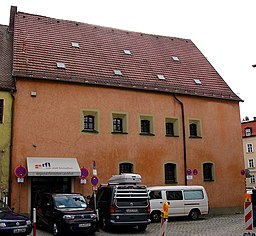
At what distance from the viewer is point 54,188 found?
22734 mm

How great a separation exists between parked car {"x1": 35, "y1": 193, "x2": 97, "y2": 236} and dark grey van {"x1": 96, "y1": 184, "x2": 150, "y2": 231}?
3.59 feet

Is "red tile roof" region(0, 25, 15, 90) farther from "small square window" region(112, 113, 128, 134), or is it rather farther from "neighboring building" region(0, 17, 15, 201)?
"small square window" region(112, 113, 128, 134)

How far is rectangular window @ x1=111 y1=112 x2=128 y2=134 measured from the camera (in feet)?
82.6

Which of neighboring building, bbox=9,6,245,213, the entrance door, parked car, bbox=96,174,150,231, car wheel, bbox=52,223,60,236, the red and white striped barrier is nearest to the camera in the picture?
the red and white striped barrier

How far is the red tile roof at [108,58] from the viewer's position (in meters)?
24.8

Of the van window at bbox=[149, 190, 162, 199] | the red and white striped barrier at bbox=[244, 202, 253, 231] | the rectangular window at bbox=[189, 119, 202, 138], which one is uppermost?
the rectangular window at bbox=[189, 119, 202, 138]

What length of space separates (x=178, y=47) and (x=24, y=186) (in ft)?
60.6

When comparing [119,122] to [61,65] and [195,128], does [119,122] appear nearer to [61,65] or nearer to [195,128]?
[61,65]

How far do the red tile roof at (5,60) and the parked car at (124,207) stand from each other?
898 cm

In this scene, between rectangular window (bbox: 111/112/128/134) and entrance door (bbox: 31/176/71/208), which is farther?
rectangular window (bbox: 111/112/128/134)

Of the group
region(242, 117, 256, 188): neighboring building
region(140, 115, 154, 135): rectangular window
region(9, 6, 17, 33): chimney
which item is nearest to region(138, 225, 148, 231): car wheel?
region(140, 115, 154, 135): rectangular window

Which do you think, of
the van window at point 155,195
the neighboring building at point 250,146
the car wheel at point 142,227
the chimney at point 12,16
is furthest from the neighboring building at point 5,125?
the neighboring building at point 250,146

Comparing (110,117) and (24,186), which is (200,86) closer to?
(110,117)

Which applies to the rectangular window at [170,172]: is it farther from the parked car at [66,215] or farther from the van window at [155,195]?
the parked car at [66,215]
